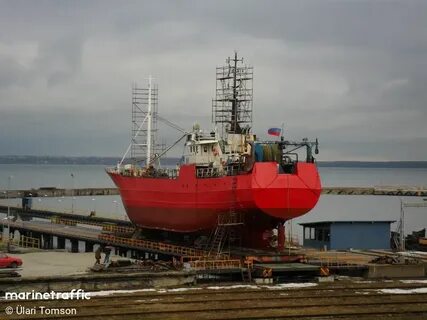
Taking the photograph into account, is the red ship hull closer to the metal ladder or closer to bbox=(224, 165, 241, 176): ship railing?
the metal ladder

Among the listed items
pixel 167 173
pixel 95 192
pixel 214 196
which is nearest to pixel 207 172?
pixel 214 196

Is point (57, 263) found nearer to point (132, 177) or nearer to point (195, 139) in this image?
point (132, 177)

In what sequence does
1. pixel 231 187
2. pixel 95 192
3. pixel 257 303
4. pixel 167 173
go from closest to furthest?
pixel 257 303
pixel 231 187
pixel 167 173
pixel 95 192

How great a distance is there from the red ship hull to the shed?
589cm

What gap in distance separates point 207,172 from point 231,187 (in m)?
3.67

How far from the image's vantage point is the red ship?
3531 cm

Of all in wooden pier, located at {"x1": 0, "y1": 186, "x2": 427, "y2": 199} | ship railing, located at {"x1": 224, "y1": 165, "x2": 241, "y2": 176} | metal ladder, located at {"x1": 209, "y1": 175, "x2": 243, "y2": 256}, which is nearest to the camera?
metal ladder, located at {"x1": 209, "y1": 175, "x2": 243, "y2": 256}

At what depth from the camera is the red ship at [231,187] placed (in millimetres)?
35312

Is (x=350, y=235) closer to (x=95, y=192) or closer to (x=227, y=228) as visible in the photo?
(x=227, y=228)

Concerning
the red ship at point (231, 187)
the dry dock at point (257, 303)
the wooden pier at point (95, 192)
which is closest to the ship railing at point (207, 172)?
the red ship at point (231, 187)

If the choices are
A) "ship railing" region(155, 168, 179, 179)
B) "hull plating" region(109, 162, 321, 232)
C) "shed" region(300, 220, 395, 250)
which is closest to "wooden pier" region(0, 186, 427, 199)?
"ship railing" region(155, 168, 179, 179)

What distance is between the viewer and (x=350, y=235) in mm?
42031

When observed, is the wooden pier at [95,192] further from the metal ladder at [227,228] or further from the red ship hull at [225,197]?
the metal ladder at [227,228]

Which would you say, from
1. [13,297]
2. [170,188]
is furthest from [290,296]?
[170,188]
